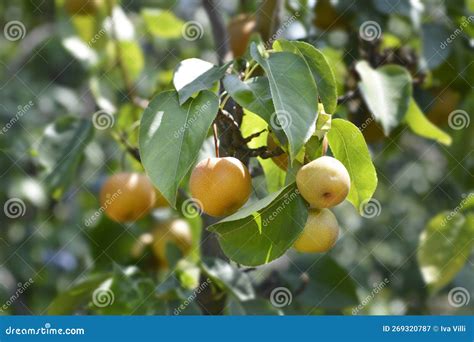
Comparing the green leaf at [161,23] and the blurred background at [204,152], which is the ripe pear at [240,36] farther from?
the green leaf at [161,23]

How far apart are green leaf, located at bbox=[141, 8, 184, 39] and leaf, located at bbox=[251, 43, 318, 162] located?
4.58ft

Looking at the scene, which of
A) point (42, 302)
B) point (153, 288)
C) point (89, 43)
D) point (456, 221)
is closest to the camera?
point (153, 288)

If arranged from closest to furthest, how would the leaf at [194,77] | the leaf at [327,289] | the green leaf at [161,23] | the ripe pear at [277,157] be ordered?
1. the leaf at [194,77]
2. the ripe pear at [277,157]
3. the leaf at [327,289]
4. the green leaf at [161,23]

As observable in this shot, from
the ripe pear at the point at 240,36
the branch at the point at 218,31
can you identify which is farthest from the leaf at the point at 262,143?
the ripe pear at the point at 240,36

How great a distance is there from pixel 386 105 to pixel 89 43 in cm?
110

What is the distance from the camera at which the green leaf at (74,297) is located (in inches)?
86.5

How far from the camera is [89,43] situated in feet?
9.09

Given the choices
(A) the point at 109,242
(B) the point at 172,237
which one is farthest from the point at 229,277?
(A) the point at 109,242

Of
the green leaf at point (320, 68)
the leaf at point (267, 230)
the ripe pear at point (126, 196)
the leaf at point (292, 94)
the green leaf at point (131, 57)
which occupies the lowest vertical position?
the ripe pear at point (126, 196)

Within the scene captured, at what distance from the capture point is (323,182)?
1.40 metres

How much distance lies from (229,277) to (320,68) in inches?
28.2

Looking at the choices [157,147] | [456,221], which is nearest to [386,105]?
[456,221]

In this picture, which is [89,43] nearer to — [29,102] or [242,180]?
[29,102]

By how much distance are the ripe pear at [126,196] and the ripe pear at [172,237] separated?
193 mm
